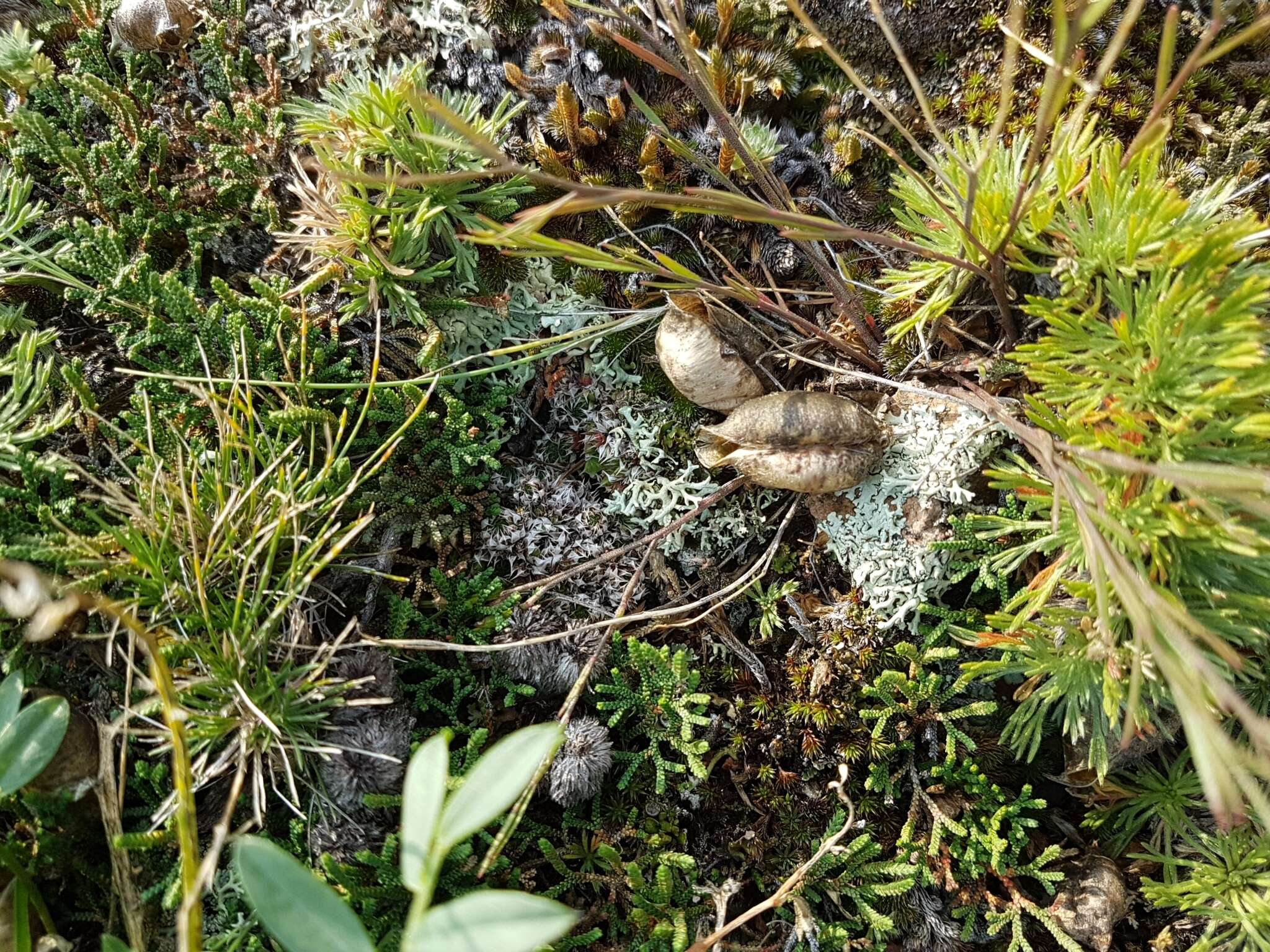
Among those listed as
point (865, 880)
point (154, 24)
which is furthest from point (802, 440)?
point (154, 24)

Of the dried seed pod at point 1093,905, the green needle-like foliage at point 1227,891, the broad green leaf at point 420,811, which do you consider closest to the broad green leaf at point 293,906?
the broad green leaf at point 420,811

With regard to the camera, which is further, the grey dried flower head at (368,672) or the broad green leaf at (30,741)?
the grey dried flower head at (368,672)

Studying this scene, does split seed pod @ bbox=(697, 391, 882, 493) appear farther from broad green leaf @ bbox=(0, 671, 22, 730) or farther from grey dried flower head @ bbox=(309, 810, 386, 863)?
broad green leaf @ bbox=(0, 671, 22, 730)

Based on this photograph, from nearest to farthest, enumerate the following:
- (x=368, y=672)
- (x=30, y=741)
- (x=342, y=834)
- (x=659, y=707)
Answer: (x=30, y=741), (x=342, y=834), (x=368, y=672), (x=659, y=707)

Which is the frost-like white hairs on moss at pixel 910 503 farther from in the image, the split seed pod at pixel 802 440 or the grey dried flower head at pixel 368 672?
the grey dried flower head at pixel 368 672

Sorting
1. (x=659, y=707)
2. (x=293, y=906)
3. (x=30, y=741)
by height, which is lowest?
(x=659, y=707)

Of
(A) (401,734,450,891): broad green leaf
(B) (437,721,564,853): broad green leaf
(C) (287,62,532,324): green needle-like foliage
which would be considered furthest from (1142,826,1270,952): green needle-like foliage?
(C) (287,62,532,324): green needle-like foliage

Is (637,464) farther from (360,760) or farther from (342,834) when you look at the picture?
(342,834)
